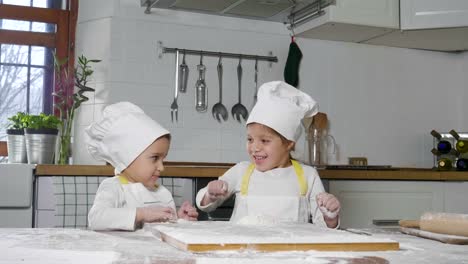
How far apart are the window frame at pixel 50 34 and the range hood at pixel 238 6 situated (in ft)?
1.30

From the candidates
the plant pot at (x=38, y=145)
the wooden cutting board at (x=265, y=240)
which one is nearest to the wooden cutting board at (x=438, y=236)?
the wooden cutting board at (x=265, y=240)

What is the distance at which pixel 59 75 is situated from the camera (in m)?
2.61

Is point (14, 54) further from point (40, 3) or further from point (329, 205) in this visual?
point (329, 205)

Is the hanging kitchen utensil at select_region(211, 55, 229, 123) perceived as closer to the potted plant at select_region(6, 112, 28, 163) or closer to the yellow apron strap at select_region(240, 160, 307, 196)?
the potted plant at select_region(6, 112, 28, 163)

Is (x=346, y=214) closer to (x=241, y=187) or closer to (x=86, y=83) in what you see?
(x=241, y=187)

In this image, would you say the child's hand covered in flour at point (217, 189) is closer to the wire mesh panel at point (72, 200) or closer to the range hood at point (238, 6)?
the wire mesh panel at point (72, 200)

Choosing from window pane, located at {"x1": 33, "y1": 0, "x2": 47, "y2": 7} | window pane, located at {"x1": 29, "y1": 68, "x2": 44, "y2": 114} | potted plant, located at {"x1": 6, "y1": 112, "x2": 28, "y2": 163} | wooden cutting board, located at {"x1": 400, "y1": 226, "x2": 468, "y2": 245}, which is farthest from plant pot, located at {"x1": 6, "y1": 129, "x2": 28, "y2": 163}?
wooden cutting board, located at {"x1": 400, "y1": 226, "x2": 468, "y2": 245}

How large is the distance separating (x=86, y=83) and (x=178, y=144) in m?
0.52

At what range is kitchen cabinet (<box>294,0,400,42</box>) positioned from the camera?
2.60m

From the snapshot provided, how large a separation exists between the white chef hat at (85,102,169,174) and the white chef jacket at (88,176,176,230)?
0.21 ft

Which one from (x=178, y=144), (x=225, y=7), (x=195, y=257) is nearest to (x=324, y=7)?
(x=225, y=7)

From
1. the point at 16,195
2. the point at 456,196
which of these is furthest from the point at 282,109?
the point at 456,196

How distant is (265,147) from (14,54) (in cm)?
169

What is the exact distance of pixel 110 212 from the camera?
1.13m
